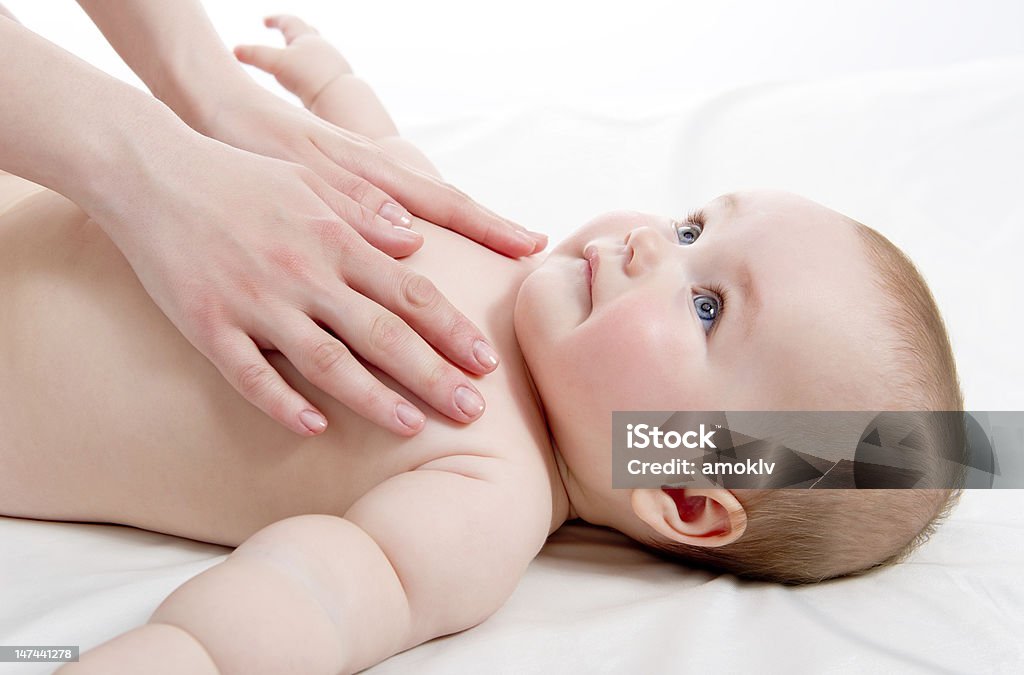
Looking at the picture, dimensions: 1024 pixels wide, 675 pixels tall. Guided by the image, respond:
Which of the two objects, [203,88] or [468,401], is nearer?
[468,401]

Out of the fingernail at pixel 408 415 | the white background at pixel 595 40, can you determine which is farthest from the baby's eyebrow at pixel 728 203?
the white background at pixel 595 40

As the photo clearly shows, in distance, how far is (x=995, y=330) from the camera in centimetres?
159

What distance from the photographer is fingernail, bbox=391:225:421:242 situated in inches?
44.6

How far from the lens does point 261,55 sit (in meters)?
1.79

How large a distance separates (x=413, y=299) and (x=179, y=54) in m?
0.51

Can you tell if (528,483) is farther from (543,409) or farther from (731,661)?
(731,661)

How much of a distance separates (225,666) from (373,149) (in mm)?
655

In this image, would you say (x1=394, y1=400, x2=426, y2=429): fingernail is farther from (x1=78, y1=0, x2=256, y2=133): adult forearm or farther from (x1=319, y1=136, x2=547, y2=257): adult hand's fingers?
(x1=78, y1=0, x2=256, y2=133): adult forearm

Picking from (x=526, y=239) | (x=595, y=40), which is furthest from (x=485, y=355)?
(x=595, y=40)

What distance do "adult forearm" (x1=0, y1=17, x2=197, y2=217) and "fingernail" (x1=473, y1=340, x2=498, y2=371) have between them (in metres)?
0.35

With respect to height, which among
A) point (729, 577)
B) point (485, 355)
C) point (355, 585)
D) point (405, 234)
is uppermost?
point (405, 234)

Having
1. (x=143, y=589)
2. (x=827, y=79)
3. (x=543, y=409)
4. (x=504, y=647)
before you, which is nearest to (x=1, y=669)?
(x=143, y=589)

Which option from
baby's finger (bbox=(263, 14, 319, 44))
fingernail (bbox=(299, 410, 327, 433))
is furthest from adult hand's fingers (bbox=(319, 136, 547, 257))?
baby's finger (bbox=(263, 14, 319, 44))

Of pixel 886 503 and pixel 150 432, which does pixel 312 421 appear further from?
pixel 886 503
